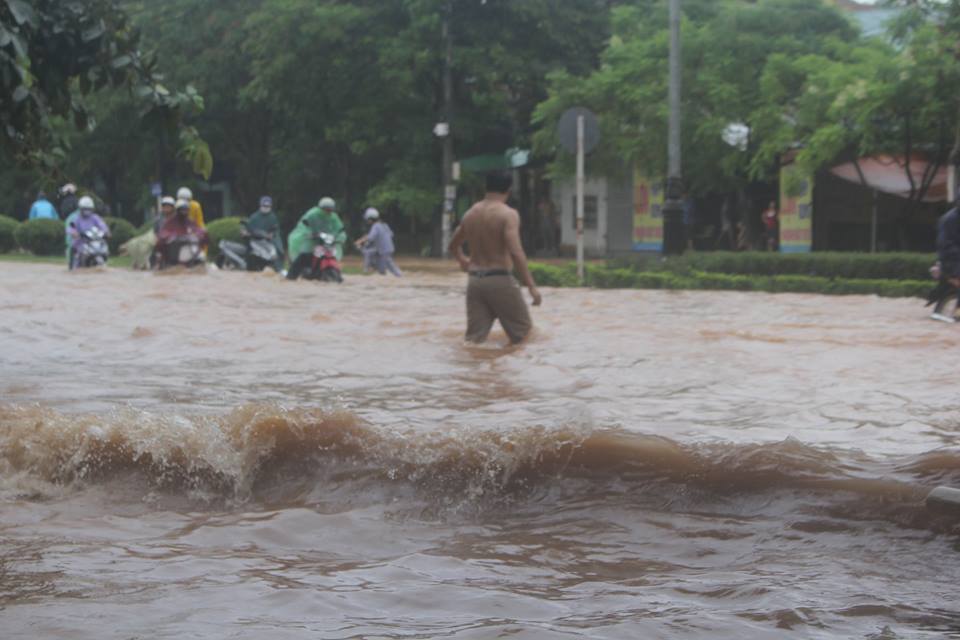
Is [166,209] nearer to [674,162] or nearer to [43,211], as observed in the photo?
[674,162]

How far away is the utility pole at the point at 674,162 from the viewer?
76.4 feet

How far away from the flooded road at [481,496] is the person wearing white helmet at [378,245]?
611 inches

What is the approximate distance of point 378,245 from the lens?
1043 inches

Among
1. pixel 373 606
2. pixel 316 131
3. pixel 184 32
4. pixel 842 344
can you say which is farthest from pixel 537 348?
pixel 184 32

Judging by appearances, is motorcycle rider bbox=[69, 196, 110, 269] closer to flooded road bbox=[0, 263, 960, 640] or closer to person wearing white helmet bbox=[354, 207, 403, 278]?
person wearing white helmet bbox=[354, 207, 403, 278]

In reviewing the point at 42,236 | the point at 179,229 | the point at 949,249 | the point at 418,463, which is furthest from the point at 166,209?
the point at 418,463

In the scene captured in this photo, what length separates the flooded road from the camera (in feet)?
13.4

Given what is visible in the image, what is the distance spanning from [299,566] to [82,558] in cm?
76

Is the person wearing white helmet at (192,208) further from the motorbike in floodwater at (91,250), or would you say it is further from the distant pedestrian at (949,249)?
the distant pedestrian at (949,249)

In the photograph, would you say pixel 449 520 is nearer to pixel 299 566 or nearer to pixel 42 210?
pixel 299 566

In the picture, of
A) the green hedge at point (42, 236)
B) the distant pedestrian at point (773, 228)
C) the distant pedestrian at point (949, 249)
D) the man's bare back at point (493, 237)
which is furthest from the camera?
the green hedge at point (42, 236)

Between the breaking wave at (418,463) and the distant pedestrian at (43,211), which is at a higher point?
the distant pedestrian at (43,211)

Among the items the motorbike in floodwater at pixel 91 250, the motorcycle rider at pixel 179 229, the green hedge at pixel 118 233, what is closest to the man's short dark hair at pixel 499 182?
the motorcycle rider at pixel 179 229

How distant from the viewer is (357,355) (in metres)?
11.4
